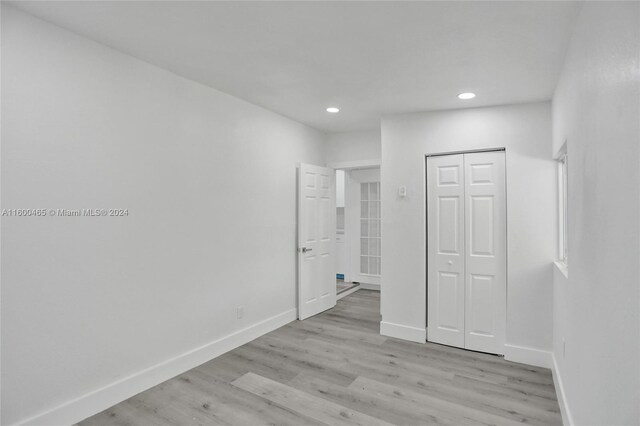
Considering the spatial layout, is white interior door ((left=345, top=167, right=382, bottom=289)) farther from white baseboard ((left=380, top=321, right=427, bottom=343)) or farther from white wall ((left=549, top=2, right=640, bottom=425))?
white wall ((left=549, top=2, right=640, bottom=425))

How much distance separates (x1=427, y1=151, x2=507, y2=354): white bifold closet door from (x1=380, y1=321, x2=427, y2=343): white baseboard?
0.10 metres

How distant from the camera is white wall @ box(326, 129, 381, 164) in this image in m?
4.95

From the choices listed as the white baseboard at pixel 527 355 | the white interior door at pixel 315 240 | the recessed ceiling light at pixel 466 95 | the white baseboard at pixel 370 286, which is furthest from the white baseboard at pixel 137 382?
the recessed ceiling light at pixel 466 95

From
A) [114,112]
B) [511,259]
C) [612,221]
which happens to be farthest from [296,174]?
[612,221]

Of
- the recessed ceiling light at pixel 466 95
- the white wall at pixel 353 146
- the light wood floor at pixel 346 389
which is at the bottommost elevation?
the light wood floor at pixel 346 389

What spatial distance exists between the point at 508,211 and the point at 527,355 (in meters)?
1.40

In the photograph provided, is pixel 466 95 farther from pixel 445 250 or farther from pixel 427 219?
pixel 445 250

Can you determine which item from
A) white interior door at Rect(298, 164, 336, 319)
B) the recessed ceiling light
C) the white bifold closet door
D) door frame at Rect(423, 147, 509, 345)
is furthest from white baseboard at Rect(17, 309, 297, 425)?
the recessed ceiling light

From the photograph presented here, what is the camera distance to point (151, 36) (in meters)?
2.36

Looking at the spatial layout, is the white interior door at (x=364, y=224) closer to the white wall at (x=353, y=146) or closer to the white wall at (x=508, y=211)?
the white wall at (x=353, y=146)

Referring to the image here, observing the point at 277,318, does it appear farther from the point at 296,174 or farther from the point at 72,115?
the point at 72,115

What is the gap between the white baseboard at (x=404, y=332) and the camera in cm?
391

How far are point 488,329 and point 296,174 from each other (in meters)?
2.85

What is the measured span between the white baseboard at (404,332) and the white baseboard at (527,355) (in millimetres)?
825
